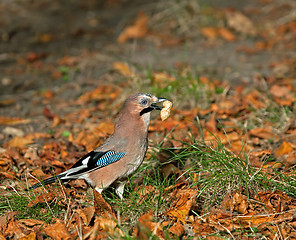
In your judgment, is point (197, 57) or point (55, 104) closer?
point (55, 104)

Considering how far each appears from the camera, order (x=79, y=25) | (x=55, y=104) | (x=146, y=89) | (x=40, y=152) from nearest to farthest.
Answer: (x=40, y=152), (x=146, y=89), (x=55, y=104), (x=79, y=25)

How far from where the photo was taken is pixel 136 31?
940 cm

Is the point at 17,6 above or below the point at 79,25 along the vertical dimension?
above

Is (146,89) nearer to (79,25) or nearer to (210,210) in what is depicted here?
(210,210)

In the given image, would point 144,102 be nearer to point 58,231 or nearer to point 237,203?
point 237,203

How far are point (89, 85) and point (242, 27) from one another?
366 centimetres

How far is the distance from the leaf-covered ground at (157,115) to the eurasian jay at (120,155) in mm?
149

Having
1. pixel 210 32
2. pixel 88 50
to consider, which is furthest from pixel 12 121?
pixel 210 32

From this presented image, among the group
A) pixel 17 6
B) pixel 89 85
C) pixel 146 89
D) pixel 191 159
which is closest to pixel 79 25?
pixel 17 6

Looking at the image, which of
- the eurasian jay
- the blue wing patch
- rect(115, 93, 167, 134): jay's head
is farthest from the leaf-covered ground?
rect(115, 93, 167, 134): jay's head

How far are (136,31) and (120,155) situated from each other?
6.12 metres

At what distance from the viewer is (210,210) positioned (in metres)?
3.57

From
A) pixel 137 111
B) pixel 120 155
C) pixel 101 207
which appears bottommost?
pixel 101 207

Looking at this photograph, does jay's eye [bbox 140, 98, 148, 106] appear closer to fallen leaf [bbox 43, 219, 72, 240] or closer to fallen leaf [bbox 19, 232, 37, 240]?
fallen leaf [bbox 43, 219, 72, 240]
